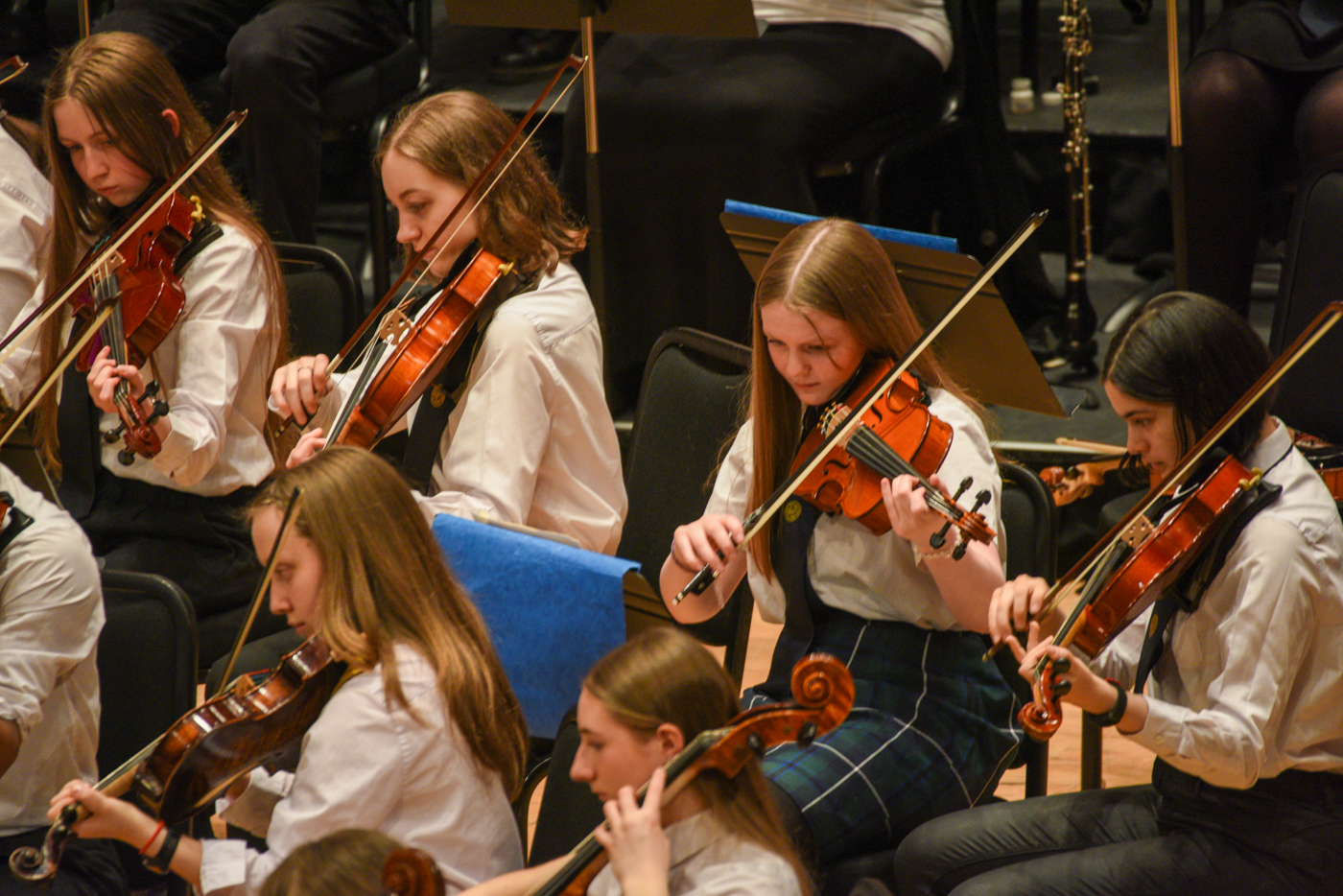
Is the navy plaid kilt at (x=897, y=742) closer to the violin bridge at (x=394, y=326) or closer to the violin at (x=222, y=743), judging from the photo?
the violin at (x=222, y=743)

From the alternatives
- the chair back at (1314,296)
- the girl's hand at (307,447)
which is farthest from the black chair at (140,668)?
the chair back at (1314,296)

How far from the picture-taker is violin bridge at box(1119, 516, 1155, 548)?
1829mm

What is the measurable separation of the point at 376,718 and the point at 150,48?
1.55m

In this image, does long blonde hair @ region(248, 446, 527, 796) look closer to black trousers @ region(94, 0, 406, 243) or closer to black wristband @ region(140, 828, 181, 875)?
black wristband @ region(140, 828, 181, 875)

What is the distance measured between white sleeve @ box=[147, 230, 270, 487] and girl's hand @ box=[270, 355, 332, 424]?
0.56 feet

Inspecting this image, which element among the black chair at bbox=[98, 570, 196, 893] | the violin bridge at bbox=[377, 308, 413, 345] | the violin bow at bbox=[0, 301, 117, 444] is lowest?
the black chair at bbox=[98, 570, 196, 893]

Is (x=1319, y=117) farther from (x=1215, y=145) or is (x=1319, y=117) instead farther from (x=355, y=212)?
(x=355, y=212)

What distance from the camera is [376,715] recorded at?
5.74 ft

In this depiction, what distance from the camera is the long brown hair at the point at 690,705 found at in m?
1.59

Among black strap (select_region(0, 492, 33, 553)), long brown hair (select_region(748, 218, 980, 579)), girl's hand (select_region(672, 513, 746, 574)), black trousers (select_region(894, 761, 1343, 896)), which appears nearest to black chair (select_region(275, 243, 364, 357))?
black strap (select_region(0, 492, 33, 553))

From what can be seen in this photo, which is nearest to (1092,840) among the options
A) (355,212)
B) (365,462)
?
(365,462)

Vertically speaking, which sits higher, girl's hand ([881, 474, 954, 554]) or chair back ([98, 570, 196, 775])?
girl's hand ([881, 474, 954, 554])

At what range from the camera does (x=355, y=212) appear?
16.4 feet

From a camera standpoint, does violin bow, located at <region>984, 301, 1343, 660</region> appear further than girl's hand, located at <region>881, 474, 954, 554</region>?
No
